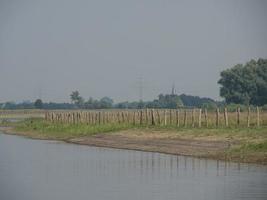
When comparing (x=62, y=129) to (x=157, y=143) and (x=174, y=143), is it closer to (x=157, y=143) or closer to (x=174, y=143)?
(x=157, y=143)

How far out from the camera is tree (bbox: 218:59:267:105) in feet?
348

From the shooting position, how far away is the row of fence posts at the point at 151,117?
51781 mm

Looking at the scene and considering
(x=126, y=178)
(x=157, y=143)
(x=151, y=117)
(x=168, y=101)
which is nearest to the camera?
(x=126, y=178)

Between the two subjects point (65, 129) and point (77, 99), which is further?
point (77, 99)

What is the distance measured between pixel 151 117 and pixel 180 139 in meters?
14.9

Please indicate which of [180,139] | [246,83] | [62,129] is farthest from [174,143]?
[246,83]

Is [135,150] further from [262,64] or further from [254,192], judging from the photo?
[262,64]

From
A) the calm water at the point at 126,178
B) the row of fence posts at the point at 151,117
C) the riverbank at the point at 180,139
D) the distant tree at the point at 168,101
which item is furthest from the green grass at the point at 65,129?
the distant tree at the point at 168,101

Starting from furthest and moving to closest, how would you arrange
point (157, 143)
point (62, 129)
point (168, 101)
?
point (168, 101), point (62, 129), point (157, 143)

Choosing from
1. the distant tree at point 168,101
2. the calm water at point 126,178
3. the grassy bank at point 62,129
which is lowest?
the calm water at point 126,178

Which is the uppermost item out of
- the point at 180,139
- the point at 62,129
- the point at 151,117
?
the point at 151,117

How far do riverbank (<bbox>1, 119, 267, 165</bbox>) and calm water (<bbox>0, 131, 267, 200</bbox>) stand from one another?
A: 147cm

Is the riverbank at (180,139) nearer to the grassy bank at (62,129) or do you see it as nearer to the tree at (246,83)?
the grassy bank at (62,129)

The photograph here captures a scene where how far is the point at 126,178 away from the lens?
2909cm
